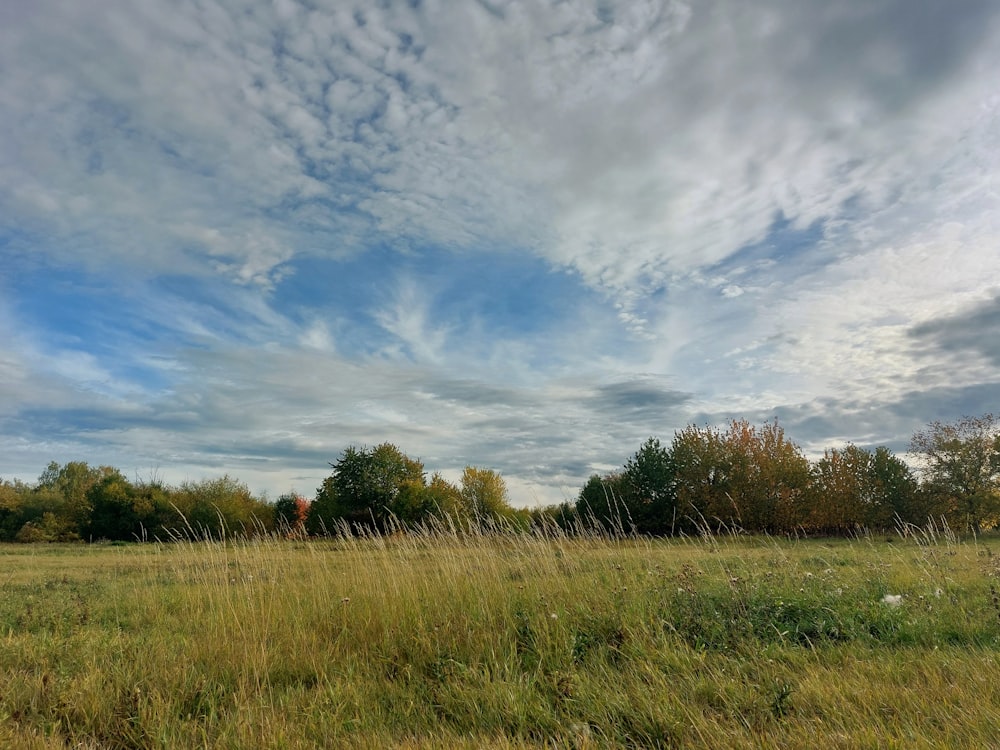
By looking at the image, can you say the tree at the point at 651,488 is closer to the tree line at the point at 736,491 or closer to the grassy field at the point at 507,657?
the tree line at the point at 736,491

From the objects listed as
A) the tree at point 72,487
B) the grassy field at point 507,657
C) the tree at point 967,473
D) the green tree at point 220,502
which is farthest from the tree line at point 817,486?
the tree at point 72,487

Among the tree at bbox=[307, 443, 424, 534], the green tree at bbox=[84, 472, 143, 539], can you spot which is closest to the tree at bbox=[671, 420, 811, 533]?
the tree at bbox=[307, 443, 424, 534]

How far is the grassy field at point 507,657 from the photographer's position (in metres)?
3.66

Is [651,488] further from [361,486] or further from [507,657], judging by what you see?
[507,657]

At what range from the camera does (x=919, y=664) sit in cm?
449

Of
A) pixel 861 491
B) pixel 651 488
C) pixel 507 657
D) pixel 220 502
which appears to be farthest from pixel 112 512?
pixel 861 491

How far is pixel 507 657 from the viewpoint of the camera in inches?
198

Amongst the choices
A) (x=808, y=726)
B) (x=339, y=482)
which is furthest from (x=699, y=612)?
(x=339, y=482)

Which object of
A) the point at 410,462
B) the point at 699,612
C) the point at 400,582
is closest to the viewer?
the point at 699,612

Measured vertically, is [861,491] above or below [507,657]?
above

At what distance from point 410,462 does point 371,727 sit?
164ft

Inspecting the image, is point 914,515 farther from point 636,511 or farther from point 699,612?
point 699,612

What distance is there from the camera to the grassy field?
3658 millimetres

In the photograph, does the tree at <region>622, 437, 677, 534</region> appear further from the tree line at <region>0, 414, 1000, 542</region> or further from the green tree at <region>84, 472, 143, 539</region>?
the green tree at <region>84, 472, 143, 539</region>
